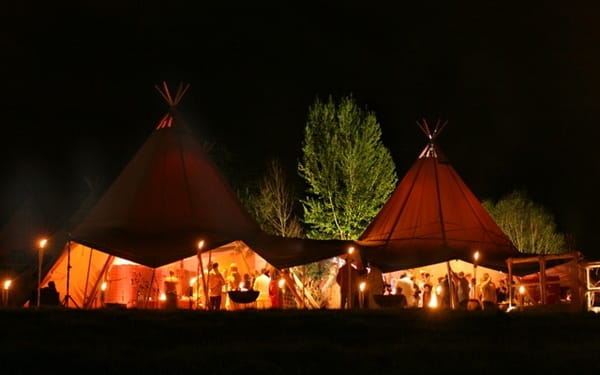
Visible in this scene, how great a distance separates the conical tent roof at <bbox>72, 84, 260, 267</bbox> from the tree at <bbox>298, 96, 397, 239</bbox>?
36.5 ft

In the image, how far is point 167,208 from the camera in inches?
603

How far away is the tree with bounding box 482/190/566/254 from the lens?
38250 mm

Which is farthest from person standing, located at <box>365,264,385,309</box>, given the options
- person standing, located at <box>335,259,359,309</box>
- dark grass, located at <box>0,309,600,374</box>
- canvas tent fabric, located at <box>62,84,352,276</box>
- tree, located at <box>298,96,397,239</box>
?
tree, located at <box>298,96,397,239</box>

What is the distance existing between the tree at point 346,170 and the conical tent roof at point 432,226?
7.97m

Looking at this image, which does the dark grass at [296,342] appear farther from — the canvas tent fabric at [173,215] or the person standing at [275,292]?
the person standing at [275,292]

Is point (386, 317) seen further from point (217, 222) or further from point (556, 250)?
point (556, 250)

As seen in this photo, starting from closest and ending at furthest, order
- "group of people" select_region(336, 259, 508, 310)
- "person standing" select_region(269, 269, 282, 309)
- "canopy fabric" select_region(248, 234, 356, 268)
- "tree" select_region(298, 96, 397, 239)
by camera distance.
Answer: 1. "canopy fabric" select_region(248, 234, 356, 268)
2. "group of people" select_region(336, 259, 508, 310)
3. "person standing" select_region(269, 269, 282, 309)
4. "tree" select_region(298, 96, 397, 239)

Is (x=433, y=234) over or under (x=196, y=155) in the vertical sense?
under

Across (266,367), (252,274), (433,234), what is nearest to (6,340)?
(266,367)

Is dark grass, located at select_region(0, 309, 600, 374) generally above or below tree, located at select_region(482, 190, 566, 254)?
below

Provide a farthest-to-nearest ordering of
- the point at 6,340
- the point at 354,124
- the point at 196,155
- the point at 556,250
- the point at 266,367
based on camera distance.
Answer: the point at 556,250
the point at 354,124
the point at 196,155
the point at 6,340
the point at 266,367

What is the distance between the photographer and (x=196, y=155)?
16672mm

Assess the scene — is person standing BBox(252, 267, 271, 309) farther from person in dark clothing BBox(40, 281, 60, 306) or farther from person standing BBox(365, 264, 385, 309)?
person in dark clothing BBox(40, 281, 60, 306)

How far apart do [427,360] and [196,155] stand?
9.80 meters
